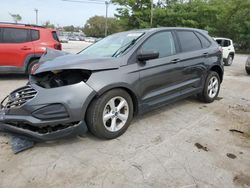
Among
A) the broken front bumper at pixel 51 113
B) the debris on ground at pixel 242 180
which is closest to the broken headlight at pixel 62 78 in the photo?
the broken front bumper at pixel 51 113

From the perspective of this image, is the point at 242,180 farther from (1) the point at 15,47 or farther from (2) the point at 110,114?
(1) the point at 15,47

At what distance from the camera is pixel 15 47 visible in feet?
25.5

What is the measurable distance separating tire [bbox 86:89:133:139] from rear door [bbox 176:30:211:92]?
1492 millimetres

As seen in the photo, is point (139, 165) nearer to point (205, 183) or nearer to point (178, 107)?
point (205, 183)

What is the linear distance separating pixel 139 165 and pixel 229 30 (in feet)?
120

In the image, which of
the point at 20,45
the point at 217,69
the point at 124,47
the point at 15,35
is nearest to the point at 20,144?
the point at 124,47

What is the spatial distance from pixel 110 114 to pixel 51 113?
2.73 feet

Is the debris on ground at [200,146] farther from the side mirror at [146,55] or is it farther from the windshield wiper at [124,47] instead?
the windshield wiper at [124,47]

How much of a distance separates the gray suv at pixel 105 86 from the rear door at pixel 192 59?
0.02m

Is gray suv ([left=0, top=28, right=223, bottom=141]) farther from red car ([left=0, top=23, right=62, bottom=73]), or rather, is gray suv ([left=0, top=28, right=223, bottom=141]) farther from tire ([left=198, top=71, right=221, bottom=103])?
red car ([left=0, top=23, right=62, bottom=73])

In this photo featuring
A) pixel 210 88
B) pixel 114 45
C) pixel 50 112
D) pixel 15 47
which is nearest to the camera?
pixel 50 112

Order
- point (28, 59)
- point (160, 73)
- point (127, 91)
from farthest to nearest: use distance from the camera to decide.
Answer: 1. point (28, 59)
2. point (160, 73)
3. point (127, 91)

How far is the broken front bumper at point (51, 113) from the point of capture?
326 cm

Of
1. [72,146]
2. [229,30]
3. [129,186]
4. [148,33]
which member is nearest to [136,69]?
[148,33]
